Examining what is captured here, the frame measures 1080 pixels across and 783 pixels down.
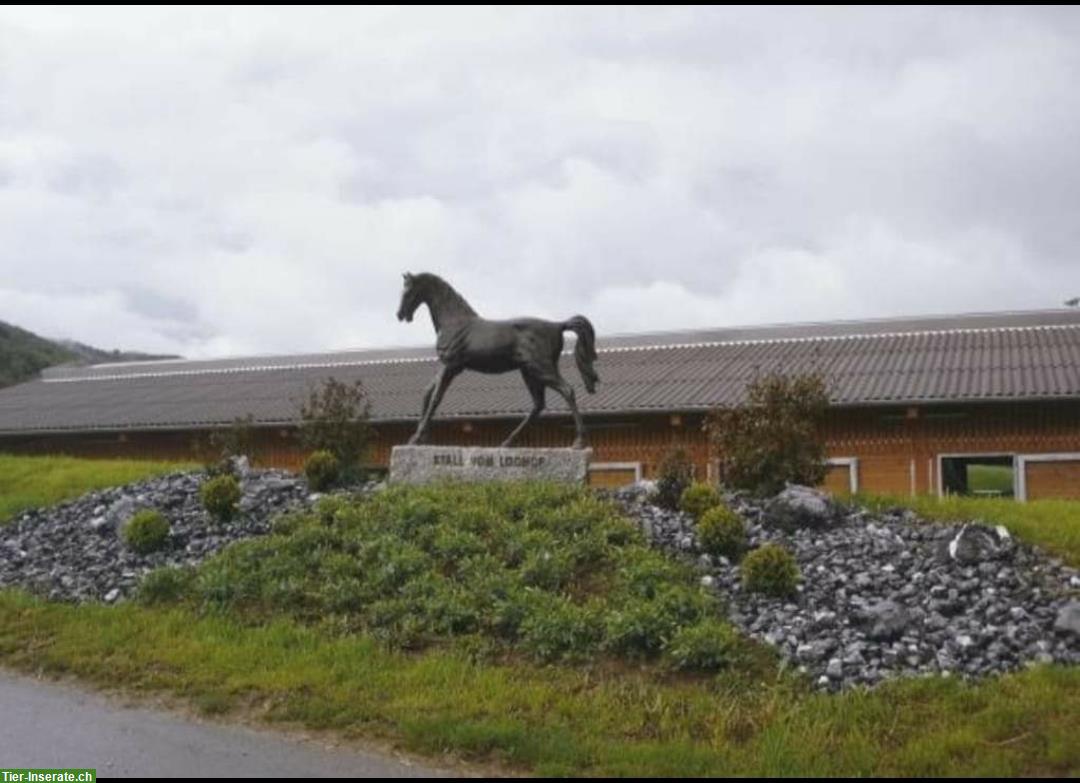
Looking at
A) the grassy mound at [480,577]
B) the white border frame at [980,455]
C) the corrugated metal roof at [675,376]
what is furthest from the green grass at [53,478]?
the white border frame at [980,455]

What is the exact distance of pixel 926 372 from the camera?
65.6ft

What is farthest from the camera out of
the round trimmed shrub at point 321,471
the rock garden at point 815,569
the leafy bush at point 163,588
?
the round trimmed shrub at point 321,471

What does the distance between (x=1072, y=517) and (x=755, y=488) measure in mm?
3136

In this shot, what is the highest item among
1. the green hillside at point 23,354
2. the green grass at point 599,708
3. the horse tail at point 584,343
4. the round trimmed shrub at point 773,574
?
the green hillside at point 23,354

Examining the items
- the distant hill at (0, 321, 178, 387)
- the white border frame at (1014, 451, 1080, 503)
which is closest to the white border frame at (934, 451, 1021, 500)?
the white border frame at (1014, 451, 1080, 503)

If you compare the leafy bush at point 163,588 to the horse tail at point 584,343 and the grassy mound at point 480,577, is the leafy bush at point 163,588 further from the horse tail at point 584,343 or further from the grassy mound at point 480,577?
the horse tail at point 584,343

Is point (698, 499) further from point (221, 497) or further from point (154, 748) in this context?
point (154, 748)

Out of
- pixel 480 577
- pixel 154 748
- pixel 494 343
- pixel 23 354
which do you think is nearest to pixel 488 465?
pixel 494 343

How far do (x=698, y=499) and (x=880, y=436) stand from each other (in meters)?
8.92

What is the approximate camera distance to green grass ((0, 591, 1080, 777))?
645cm

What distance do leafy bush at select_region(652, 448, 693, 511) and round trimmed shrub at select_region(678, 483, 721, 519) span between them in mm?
324

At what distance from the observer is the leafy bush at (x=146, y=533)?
1167cm

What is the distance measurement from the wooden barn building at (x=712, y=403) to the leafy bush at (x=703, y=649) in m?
11.4

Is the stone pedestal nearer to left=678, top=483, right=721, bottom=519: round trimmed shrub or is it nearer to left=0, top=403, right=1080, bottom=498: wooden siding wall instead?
left=678, top=483, right=721, bottom=519: round trimmed shrub
